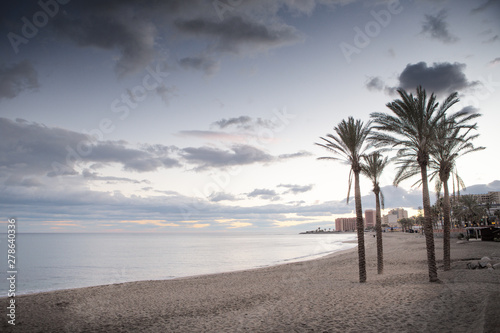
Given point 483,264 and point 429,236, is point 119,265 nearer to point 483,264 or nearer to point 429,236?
point 429,236

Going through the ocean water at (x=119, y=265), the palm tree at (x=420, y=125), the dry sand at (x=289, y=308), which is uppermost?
the palm tree at (x=420, y=125)

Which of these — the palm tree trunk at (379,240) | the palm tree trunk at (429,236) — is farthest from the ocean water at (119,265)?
the palm tree trunk at (429,236)

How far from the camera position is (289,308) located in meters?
12.7

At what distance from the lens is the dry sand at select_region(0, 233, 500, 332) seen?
9.66 meters

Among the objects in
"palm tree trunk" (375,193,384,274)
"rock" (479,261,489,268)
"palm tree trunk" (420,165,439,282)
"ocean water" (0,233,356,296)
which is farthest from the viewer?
"ocean water" (0,233,356,296)

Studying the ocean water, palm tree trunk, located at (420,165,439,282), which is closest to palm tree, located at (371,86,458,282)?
palm tree trunk, located at (420,165,439,282)

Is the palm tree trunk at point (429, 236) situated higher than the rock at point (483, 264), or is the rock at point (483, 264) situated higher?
the palm tree trunk at point (429, 236)

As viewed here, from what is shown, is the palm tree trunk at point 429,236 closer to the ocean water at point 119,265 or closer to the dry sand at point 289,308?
the dry sand at point 289,308

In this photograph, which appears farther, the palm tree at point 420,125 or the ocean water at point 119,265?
the ocean water at point 119,265

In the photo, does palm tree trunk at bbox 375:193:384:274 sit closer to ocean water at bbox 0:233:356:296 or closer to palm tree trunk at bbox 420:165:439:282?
palm tree trunk at bbox 420:165:439:282

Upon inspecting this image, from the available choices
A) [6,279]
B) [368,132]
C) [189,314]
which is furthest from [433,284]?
[6,279]

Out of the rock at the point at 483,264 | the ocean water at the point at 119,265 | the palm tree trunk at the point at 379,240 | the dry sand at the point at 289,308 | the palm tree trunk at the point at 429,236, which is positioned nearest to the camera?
the dry sand at the point at 289,308

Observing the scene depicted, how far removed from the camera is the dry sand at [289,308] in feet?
31.7

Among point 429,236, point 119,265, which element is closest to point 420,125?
point 429,236
